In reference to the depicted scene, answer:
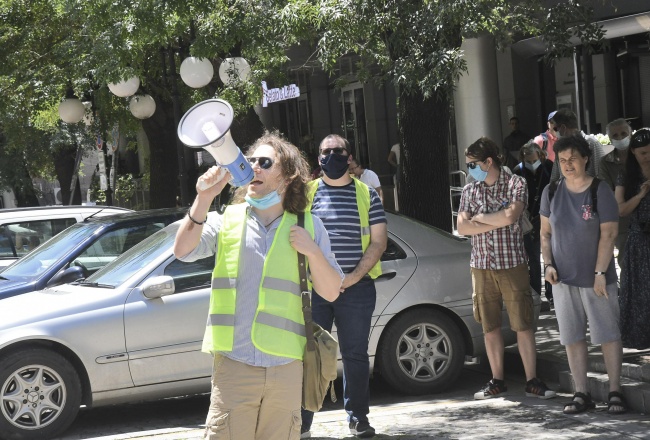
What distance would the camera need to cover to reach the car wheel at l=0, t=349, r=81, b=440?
733 cm

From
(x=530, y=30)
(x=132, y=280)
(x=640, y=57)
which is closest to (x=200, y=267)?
(x=132, y=280)

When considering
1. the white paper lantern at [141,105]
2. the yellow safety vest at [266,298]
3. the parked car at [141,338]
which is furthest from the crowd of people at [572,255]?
the white paper lantern at [141,105]

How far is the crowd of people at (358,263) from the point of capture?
4.21 metres

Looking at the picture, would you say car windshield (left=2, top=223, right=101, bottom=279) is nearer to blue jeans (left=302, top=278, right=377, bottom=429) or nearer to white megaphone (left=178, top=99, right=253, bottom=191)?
blue jeans (left=302, top=278, right=377, bottom=429)

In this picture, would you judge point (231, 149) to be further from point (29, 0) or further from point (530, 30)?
point (29, 0)

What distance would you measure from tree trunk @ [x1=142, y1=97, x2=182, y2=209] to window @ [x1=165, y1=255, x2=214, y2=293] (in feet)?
34.1

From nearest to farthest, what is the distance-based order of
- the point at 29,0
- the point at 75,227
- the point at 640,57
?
the point at 75,227 → the point at 29,0 → the point at 640,57

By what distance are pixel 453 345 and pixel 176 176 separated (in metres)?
11.8

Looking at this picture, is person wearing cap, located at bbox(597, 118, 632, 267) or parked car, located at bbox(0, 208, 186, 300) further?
parked car, located at bbox(0, 208, 186, 300)

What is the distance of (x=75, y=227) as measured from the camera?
387 inches

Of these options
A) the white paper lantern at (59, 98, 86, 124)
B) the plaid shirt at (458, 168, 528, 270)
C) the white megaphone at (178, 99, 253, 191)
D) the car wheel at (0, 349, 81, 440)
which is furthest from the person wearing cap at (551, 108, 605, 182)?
the white paper lantern at (59, 98, 86, 124)

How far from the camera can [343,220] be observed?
6691 mm

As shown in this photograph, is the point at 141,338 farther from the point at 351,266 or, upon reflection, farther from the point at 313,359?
the point at 313,359

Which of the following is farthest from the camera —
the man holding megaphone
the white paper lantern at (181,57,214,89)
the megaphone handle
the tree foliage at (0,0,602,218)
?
the white paper lantern at (181,57,214,89)
